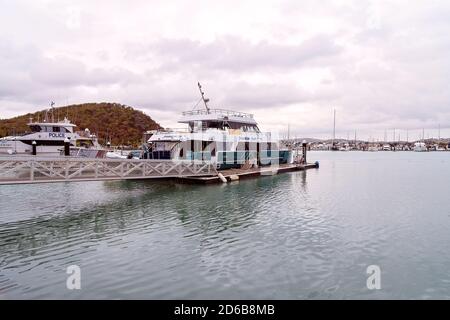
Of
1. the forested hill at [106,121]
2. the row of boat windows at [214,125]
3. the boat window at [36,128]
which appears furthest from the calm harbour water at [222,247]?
the forested hill at [106,121]

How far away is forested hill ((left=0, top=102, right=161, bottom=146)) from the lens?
106m

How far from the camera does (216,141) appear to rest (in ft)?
110

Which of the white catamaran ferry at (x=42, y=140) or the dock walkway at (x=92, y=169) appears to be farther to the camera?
the white catamaran ferry at (x=42, y=140)

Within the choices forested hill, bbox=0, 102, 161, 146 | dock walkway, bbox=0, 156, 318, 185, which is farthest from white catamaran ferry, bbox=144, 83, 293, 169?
forested hill, bbox=0, 102, 161, 146

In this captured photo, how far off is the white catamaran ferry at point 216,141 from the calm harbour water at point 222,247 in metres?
10.7

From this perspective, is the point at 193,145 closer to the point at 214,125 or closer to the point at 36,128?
the point at 214,125

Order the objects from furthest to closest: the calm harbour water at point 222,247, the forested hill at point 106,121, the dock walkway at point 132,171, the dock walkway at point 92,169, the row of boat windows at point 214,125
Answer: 1. the forested hill at point 106,121
2. the row of boat windows at point 214,125
3. the dock walkway at point 132,171
4. the dock walkway at point 92,169
5. the calm harbour water at point 222,247

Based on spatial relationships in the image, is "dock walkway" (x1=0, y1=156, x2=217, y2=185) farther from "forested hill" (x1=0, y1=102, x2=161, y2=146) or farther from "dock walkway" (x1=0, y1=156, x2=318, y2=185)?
"forested hill" (x1=0, y1=102, x2=161, y2=146)

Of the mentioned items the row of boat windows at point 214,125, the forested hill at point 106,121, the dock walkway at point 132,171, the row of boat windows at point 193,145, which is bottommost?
the dock walkway at point 132,171

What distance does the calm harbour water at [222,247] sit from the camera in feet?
28.0

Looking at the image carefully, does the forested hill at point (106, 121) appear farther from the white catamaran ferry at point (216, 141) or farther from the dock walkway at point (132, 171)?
the dock walkway at point (132, 171)

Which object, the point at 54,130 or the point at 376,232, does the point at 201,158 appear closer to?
the point at 376,232

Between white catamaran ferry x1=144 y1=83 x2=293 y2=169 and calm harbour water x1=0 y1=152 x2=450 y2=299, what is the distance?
10.7 metres
